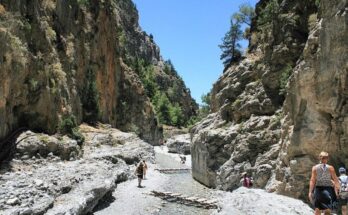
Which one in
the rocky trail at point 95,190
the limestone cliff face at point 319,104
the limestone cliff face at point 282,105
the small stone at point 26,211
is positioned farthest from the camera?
the limestone cliff face at point 282,105

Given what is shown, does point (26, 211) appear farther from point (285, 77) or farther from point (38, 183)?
point (285, 77)

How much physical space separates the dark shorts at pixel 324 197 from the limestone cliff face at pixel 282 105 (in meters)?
9.83

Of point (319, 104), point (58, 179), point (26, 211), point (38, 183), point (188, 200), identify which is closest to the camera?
point (26, 211)

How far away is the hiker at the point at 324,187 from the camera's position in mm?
12773

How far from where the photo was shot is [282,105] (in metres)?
37.3

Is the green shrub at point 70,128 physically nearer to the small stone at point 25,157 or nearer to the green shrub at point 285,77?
the small stone at point 25,157

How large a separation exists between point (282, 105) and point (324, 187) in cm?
2510

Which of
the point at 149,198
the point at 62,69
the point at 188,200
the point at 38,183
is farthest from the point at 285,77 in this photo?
the point at 62,69

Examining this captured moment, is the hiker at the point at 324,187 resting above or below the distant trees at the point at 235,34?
below

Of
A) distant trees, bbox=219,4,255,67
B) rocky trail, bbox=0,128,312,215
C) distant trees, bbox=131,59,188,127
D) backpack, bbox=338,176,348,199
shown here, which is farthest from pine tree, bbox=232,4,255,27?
distant trees, bbox=131,59,188,127

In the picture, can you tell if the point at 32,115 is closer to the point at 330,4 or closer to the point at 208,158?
the point at 208,158

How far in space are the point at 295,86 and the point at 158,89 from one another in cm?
14521

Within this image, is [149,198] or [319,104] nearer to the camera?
[319,104]

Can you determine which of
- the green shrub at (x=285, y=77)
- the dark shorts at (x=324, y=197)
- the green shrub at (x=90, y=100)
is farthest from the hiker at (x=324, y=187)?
the green shrub at (x=90, y=100)
